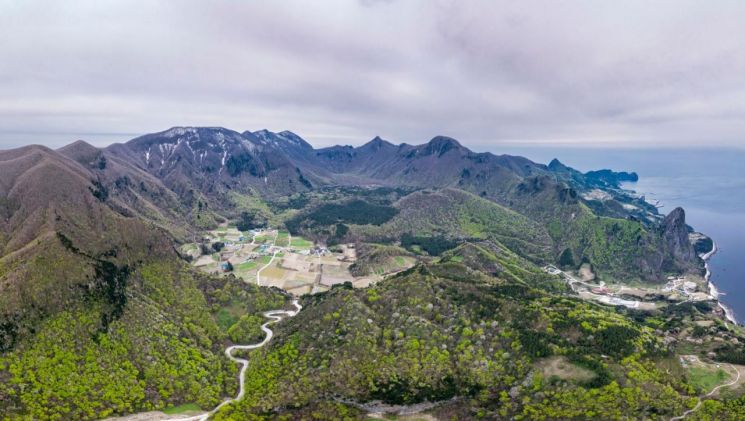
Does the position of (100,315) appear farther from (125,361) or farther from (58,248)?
(58,248)

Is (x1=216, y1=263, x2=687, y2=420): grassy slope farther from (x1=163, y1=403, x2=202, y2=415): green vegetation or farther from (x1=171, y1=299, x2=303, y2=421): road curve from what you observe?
(x1=163, y1=403, x2=202, y2=415): green vegetation

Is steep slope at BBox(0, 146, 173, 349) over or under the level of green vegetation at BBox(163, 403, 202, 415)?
over

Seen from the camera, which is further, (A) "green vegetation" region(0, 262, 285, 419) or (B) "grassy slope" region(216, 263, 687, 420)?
(A) "green vegetation" region(0, 262, 285, 419)

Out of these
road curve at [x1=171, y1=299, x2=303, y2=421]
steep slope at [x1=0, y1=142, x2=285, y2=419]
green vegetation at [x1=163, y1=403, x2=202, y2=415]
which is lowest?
green vegetation at [x1=163, y1=403, x2=202, y2=415]

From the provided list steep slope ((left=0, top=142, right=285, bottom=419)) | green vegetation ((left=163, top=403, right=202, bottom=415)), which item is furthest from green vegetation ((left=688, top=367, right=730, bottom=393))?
green vegetation ((left=163, top=403, right=202, bottom=415))

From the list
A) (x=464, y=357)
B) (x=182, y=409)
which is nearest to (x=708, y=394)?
(x=464, y=357)

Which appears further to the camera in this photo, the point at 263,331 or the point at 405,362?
the point at 263,331

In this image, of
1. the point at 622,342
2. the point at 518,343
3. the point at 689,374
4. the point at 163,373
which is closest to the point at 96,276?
the point at 163,373

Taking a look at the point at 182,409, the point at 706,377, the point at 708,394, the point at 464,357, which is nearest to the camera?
the point at 708,394

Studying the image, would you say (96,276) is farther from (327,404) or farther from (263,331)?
(327,404)

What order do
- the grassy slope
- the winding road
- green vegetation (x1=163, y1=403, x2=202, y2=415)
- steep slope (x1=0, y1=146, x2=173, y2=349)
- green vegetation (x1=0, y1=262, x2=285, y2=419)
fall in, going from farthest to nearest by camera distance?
steep slope (x1=0, y1=146, x2=173, y2=349) < green vegetation (x1=163, y1=403, x2=202, y2=415) < green vegetation (x1=0, y1=262, x2=285, y2=419) < the grassy slope < the winding road

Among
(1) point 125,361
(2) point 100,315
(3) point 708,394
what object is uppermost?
(3) point 708,394
